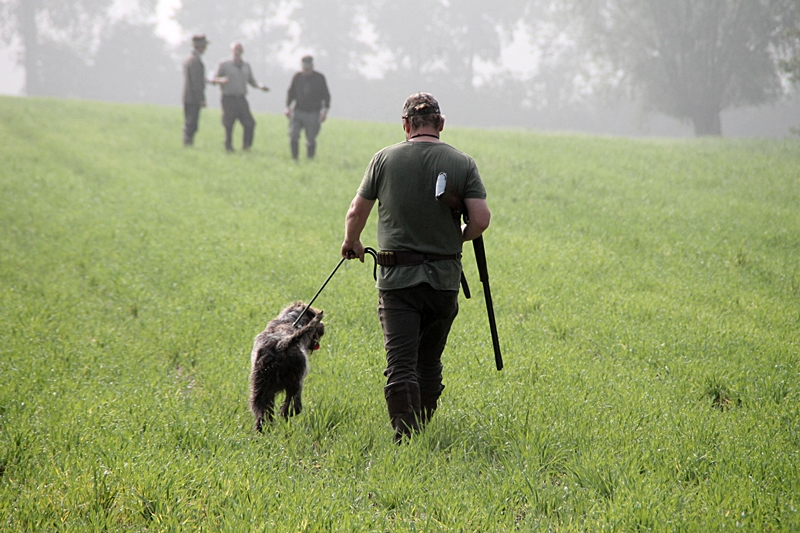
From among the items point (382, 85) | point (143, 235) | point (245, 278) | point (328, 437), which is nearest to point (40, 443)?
point (328, 437)

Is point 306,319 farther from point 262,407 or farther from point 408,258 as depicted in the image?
point 408,258

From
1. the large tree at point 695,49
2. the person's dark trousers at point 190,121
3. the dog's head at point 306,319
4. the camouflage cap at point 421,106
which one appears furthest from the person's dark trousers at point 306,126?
the large tree at point 695,49

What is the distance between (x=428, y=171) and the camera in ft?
13.2

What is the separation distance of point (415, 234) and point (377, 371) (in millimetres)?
1793

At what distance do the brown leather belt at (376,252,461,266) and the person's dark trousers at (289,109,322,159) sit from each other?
11.9 meters

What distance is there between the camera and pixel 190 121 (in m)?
17.4

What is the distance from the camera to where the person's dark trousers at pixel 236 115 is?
52.7ft

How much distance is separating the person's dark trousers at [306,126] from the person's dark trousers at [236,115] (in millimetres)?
1338

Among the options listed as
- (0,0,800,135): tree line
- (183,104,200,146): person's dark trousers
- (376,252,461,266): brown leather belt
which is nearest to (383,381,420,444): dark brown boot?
(376,252,461,266): brown leather belt

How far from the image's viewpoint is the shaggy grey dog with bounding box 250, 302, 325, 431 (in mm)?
4273

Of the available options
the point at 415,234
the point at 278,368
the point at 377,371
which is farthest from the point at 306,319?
the point at 415,234

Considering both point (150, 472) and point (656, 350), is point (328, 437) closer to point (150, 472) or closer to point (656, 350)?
point (150, 472)

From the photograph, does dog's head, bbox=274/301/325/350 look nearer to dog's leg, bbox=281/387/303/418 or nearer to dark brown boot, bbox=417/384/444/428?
dog's leg, bbox=281/387/303/418

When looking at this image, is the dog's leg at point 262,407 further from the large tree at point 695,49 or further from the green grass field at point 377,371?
the large tree at point 695,49
